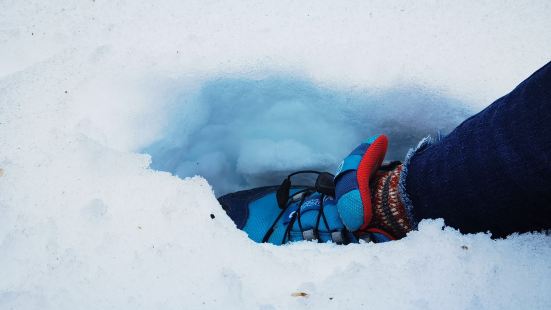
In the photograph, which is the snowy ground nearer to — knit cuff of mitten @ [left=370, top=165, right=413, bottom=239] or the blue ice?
the blue ice

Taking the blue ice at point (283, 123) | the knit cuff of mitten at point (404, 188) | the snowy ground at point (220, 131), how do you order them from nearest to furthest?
1. the snowy ground at point (220, 131)
2. the knit cuff of mitten at point (404, 188)
3. the blue ice at point (283, 123)

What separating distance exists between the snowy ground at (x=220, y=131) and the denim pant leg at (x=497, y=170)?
0.07 m

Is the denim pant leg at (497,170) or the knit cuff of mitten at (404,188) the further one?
the knit cuff of mitten at (404,188)

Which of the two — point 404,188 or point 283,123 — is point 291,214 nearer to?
point 283,123

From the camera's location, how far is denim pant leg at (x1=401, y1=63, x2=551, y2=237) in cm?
53

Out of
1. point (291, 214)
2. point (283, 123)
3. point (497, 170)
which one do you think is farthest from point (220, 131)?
point (497, 170)

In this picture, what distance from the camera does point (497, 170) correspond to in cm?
60

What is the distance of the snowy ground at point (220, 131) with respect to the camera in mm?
488

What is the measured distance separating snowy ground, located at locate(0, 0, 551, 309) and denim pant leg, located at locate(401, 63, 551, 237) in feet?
0.22

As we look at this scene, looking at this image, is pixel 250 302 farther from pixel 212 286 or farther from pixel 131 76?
pixel 131 76

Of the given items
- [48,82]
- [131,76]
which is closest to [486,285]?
[131,76]

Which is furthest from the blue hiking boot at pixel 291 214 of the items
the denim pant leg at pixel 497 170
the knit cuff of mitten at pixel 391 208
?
the denim pant leg at pixel 497 170

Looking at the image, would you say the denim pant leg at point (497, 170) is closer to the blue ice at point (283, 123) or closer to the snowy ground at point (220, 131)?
the snowy ground at point (220, 131)

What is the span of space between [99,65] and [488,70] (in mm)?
892
